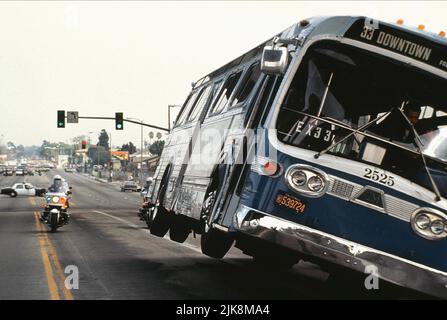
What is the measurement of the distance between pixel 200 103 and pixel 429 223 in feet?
24.8

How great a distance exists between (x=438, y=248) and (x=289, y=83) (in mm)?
2331

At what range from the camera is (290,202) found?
813cm

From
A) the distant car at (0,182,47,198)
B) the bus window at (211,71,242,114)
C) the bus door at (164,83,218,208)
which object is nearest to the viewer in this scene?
the bus window at (211,71,242,114)

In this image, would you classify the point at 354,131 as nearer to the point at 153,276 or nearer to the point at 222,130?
the point at 222,130

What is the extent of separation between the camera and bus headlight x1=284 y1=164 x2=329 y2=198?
26.5ft

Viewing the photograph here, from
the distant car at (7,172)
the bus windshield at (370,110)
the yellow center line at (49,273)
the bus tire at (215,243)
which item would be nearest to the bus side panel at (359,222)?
Answer: the bus windshield at (370,110)

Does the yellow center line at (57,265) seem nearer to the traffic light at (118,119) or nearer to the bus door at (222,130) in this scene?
the bus door at (222,130)

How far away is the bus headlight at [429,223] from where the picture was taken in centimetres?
777

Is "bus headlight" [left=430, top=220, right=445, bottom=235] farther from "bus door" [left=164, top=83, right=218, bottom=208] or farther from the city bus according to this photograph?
"bus door" [left=164, top=83, right=218, bottom=208]

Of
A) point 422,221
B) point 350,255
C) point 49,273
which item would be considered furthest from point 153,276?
point 422,221

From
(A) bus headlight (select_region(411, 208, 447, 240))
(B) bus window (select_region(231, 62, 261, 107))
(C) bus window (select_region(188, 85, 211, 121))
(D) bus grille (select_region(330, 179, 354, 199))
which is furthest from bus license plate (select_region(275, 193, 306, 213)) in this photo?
(C) bus window (select_region(188, 85, 211, 121))

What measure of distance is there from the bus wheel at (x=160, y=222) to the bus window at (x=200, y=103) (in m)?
2.08

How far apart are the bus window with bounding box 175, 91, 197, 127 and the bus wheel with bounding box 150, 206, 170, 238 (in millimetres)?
1900
